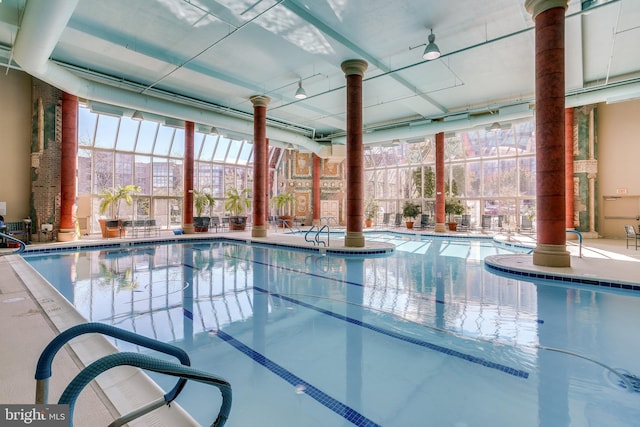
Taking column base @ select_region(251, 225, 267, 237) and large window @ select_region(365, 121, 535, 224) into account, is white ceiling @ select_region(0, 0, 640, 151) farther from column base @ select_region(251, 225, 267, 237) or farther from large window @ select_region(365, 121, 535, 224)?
column base @ select_region(251, 225, 267, 237)

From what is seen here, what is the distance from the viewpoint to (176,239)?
441 inches

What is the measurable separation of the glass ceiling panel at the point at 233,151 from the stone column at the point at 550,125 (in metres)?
13.9

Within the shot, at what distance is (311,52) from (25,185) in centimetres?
962

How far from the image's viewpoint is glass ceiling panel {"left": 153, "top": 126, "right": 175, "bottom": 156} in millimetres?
14664

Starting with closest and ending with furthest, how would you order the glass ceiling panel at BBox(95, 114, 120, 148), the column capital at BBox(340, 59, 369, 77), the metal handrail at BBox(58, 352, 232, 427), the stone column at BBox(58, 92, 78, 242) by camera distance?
the metal handrail at BBox(58, 352, 232, 427) → the column capital at BBox(340, 59, 369, 77) → the stone column at BBox(58, 92, 78, 242) → the glass ceiling panel at BBox(95, 114, 120, 148)

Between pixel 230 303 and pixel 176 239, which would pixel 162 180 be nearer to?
pixel 176 239

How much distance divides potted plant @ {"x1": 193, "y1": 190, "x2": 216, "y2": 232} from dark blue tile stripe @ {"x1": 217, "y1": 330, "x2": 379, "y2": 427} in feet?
36.4

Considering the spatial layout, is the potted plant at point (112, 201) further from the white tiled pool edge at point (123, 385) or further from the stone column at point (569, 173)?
the stone column at point (569, 173)

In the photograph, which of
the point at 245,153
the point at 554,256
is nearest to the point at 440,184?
the point at 554,256

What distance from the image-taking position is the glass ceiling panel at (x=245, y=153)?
1753 cm

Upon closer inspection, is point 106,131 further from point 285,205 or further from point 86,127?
point 285,205

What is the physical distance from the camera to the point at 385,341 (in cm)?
308

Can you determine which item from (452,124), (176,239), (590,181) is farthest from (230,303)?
(590,181)

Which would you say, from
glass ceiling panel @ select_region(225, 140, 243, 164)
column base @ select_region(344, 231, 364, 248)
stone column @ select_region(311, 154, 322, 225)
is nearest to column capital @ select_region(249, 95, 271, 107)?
column base @ select_region(344, 231, 364, 248)
